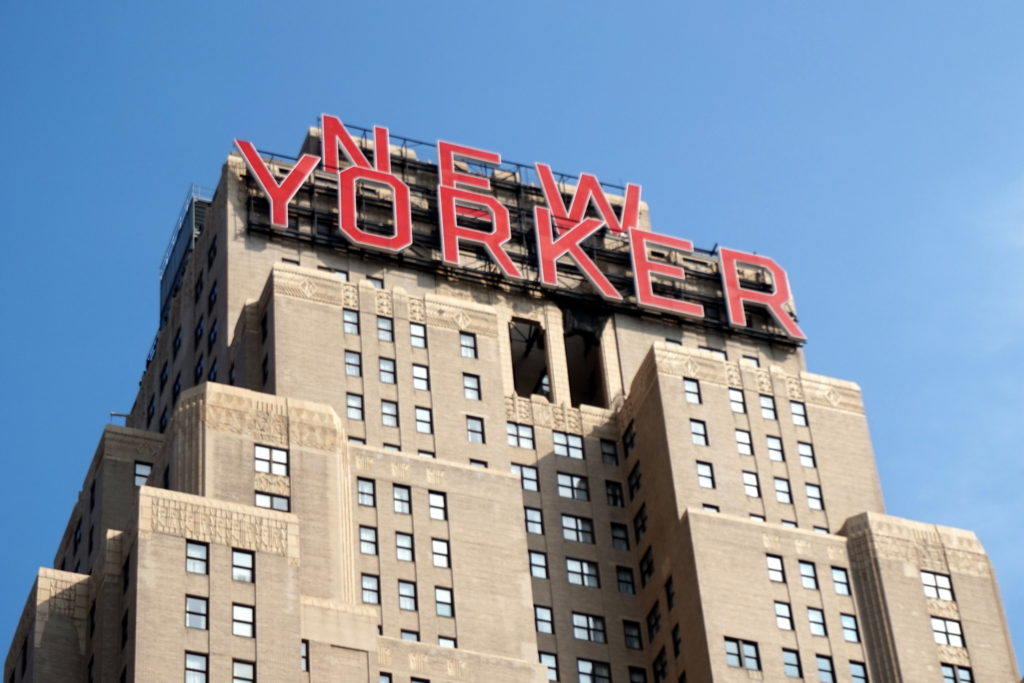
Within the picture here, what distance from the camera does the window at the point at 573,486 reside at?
149375 mm

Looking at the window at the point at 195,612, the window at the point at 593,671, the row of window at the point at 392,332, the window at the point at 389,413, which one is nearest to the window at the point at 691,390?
the row of window at the point at 392,332

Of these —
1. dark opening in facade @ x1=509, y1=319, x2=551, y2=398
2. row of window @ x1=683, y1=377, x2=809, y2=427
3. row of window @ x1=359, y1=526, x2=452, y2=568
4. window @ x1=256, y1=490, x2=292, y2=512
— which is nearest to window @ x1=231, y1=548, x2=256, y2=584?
window @ x1=256, y1=490, x2=292, y2=512

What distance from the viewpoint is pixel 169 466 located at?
132125 mm

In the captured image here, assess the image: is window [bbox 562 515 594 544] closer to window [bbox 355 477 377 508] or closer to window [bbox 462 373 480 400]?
window [bbox 462 373 480 400]

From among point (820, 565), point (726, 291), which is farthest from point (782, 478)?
point (726, 291)

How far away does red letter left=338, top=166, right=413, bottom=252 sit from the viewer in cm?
15912

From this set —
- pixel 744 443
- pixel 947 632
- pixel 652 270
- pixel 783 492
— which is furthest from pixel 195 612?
pixel 652 270

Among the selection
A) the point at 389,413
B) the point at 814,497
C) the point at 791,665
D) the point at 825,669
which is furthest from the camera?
the point at 814,497

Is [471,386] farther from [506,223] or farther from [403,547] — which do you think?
[506,223]

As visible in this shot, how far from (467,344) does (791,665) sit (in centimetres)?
3079

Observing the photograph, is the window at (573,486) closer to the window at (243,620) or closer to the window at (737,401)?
the window at (737,401)

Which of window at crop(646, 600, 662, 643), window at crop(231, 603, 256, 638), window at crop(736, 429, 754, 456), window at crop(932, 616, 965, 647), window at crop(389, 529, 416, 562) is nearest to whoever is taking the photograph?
window at crop(231, 603, 256, 638)

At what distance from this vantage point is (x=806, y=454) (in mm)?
152125

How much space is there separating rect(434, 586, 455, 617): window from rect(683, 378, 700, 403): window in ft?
82.8
